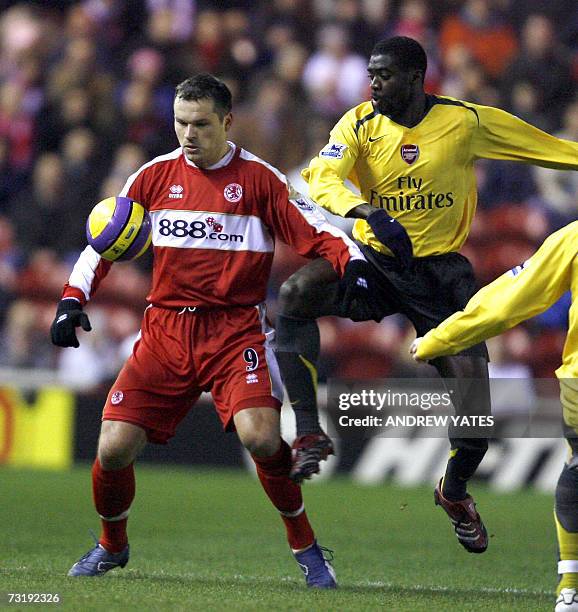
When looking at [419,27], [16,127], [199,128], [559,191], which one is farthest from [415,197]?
[16,127]

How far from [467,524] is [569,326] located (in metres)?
1.99

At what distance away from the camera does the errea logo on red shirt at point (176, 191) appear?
21.6ft

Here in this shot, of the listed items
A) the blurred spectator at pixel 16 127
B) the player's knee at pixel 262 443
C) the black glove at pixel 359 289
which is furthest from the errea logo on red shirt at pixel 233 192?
the blurred spectator at pixel 16 127

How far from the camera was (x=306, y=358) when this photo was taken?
6.62 meters

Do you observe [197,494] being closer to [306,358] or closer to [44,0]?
[306,358]

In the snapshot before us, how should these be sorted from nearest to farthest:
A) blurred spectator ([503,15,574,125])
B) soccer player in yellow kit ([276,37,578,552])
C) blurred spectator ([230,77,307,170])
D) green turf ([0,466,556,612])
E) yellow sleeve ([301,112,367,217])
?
green turf ([0,466,556,612]) → yellow sleeve ([301,112,367,217]) → soccer player in yellow kit ([276,37,578,552]) → blurred spectator ([503,15,574,125]) → blurred spectator ([230,77,307,170])

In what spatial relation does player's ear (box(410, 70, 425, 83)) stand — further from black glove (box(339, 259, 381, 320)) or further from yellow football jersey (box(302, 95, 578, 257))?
A: black glove (box(339, 259, 381, 320))

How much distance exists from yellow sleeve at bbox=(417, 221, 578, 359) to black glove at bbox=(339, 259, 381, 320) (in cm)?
71

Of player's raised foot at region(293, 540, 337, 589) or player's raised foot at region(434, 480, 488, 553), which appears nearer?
player's raised foot at region(293, 540, 337, 589)

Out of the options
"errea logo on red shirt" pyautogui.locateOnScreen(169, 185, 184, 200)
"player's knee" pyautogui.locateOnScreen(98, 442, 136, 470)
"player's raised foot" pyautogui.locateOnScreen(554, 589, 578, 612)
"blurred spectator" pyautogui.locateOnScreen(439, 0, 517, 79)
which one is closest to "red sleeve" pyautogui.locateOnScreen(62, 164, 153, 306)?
"errea logo on red shirt" pyautogui.locateOnScreen(169, 185, 184, 200)

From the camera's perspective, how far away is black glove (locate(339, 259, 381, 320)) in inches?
249

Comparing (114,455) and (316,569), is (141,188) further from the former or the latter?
(316,569)

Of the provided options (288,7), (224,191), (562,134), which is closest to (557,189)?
(562,134)

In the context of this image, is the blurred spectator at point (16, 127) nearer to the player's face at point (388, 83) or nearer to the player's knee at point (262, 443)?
the player's face at point (388, 83)
